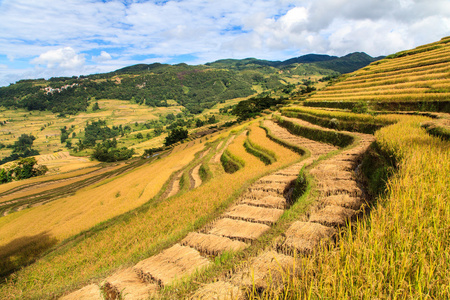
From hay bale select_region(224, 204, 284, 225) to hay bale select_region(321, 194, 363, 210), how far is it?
51.0 inches

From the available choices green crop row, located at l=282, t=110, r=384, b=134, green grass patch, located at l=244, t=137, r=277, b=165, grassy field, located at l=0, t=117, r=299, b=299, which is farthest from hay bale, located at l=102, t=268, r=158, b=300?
green crop row, located at l=282, t=110, r=384, b=134

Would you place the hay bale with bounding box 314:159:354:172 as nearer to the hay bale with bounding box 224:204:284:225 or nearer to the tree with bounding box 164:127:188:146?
the hay bale with bounding box 224:204:284:225

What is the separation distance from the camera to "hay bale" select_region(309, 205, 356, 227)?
4.63 metres

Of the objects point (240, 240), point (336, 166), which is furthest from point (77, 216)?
point (336, 166)

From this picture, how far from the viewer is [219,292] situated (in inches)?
116

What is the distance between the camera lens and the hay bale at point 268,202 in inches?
277

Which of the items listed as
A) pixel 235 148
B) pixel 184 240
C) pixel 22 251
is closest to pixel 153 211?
pixel 184 240

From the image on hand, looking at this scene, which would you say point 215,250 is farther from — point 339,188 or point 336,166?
point 336,166

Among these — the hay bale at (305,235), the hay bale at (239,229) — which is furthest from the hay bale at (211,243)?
the hay bale at (305,235)

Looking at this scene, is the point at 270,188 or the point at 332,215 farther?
the point at 270,188

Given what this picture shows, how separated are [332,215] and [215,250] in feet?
8.58

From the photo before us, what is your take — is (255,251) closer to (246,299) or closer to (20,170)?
(246,299)

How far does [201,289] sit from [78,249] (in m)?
8.55

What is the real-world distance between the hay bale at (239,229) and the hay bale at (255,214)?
247 millimetres
